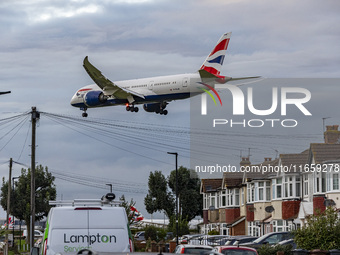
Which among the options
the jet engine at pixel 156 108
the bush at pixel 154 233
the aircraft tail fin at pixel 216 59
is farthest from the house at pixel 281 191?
the jet engine at pixel 156 108

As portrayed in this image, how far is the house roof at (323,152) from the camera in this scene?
61.8m

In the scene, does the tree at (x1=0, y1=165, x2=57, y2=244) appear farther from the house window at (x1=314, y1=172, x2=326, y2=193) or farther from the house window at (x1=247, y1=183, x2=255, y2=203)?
the house window at (x1=314, y1=172, x2=326, y2=193)

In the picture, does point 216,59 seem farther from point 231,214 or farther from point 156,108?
point 231,214

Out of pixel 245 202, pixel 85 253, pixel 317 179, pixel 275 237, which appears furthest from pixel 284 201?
pixel 85 253

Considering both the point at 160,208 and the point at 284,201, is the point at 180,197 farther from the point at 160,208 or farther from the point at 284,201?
the point at 284,201

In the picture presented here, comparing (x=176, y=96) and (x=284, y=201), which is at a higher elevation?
(x=176, y=96)

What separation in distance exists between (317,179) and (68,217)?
43055 mm

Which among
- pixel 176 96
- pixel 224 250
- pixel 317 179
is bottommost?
pixel 224 250

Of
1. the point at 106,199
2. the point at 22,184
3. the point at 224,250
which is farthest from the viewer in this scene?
the point at 22,184

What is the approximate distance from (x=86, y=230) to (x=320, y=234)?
15.3 metres

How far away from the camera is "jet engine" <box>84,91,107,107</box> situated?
2724 inches

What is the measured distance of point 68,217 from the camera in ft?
63.0

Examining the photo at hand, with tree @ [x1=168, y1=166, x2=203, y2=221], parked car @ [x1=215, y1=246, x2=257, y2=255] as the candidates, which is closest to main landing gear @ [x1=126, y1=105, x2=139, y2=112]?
parked car @ [x1=215, y1=246, x2=257, y2=255]

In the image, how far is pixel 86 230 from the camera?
19.1 m
